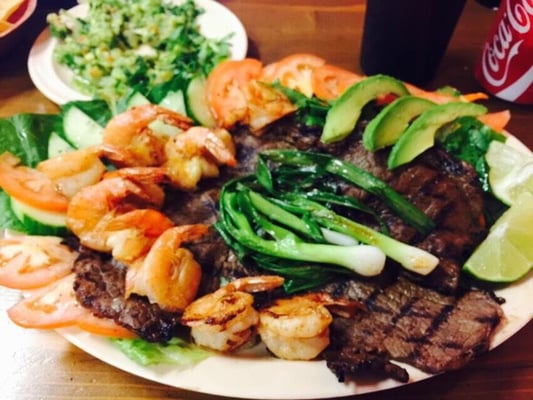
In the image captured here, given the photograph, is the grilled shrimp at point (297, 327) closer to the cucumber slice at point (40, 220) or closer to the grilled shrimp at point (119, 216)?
the grilled shrimp at point (119, 216)

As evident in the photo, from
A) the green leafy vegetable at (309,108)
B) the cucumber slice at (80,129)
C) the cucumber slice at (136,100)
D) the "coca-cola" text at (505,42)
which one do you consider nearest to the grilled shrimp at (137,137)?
the cucumber slice at (80,129)

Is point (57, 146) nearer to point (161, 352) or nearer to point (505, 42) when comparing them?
point (161, 352)

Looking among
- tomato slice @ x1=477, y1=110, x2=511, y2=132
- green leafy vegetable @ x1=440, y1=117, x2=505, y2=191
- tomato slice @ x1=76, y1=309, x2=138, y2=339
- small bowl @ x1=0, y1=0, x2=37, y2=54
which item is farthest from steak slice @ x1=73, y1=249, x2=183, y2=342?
small bowl @ x1=0, y1=0, x2=37, y2=54

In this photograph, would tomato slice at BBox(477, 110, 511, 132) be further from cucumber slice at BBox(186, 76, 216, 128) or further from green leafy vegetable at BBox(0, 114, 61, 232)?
green leafy vegetable at BBox(0, 114, 61, 232)

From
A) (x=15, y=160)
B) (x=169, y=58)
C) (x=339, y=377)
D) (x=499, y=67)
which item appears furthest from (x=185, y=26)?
(x=339, y=377)

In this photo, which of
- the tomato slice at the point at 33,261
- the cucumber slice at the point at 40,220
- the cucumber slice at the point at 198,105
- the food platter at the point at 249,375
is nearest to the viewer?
the food platter at the point at 249,375

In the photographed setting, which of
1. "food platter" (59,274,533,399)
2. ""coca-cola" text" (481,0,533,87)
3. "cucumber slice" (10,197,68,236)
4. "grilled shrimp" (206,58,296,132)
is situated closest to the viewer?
"food platter" (59,274,533,399)
